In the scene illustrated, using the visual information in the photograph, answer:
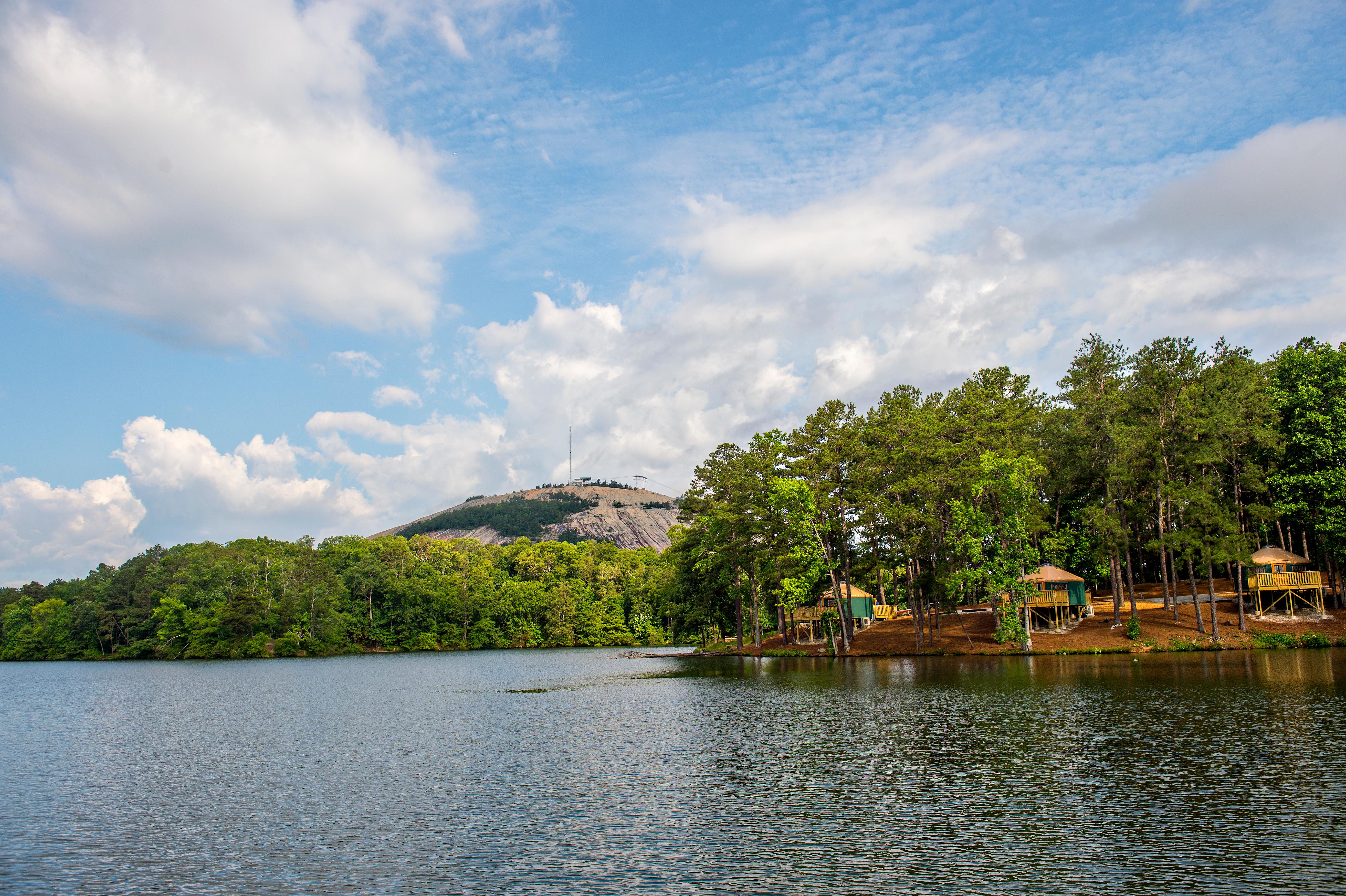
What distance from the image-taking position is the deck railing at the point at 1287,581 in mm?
61312

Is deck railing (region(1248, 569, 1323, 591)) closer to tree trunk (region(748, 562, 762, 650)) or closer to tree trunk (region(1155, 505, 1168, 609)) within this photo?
tree trunk (region(1155, 505, 1168, 609))

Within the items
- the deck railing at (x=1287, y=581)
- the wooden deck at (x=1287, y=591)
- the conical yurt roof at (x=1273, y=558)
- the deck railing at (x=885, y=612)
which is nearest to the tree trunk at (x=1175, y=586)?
the wooden deck at (x=1287, y=591)

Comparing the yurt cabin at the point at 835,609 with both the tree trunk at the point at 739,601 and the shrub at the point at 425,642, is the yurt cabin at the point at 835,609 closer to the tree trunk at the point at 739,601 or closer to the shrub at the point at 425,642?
the tree trunk at the point at 739,601

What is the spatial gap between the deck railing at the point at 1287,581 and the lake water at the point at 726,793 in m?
20.5

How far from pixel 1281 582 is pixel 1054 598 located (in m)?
16.3

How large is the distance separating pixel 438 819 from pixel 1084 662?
155 feet

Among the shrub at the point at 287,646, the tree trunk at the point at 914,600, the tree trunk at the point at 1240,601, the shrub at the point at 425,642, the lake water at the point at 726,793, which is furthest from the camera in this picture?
the shrub at the point at 425,642

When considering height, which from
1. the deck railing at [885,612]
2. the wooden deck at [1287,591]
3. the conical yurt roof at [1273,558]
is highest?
the conical yurt roof at [1273,558]

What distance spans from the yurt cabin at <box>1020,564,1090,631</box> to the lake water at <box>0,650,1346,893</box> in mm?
20413

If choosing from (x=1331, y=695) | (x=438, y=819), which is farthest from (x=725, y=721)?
(x=1331, y=695)

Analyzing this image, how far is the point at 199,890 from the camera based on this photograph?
15766 millimetres

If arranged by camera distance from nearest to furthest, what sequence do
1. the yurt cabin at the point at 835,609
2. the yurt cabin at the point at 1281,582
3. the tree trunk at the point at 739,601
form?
the yurt cabin at the point at 1281,582, the yurt cabin at the point at 835,609, the tree trunk at the point at 739,601

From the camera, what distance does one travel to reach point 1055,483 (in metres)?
66.4

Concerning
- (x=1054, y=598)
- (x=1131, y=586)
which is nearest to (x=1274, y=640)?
(x=1131, y=586)
